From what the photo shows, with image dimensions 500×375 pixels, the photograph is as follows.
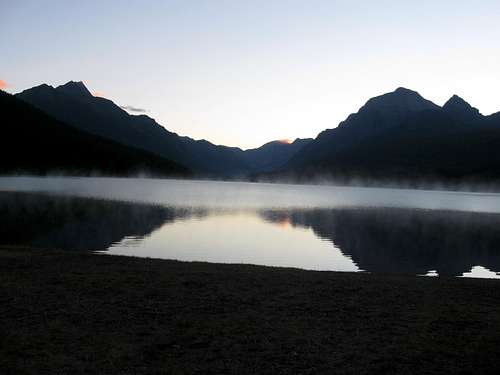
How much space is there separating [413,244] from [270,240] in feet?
50.0

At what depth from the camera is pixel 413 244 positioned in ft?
166

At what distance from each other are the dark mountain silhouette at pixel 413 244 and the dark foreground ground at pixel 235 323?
14.4 metres

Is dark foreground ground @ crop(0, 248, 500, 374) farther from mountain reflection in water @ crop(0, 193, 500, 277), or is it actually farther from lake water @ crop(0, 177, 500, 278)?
mountain reflection in water @ crop(0, 193, 500, 277)

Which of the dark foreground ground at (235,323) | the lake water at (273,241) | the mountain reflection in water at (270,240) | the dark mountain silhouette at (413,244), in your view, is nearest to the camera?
the dark foreground ground at (235,323)

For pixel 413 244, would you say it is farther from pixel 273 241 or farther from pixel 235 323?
pixel 235 323

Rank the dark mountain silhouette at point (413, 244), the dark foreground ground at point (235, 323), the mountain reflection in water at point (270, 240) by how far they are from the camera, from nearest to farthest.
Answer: the dark foreground ground at point (235, 323) → the mountain reflection in water at point (270, 240) → the dark mountain silhouette at point (413, 244)

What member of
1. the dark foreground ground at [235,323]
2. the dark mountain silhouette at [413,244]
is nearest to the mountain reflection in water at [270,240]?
the dark mountain silhouette at [413,244]

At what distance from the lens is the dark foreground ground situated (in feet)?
38.5

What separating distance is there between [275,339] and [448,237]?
161ft

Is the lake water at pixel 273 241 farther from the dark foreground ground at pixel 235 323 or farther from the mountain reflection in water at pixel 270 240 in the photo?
the dark foreground ground at pixel 235 323

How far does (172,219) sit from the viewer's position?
6588cm

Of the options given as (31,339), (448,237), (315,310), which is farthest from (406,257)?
(31,339)

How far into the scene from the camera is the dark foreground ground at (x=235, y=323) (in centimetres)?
1174

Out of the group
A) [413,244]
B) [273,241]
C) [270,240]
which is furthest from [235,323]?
[413,244]
